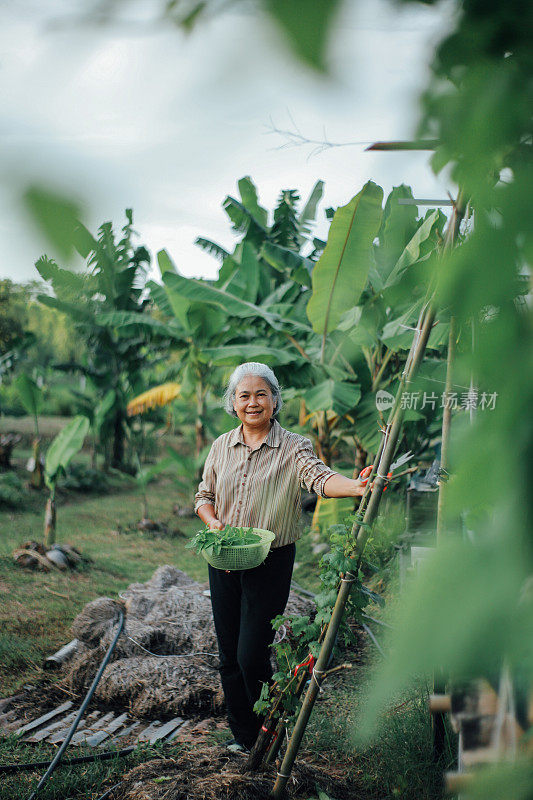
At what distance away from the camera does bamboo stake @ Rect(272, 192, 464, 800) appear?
1557 mm

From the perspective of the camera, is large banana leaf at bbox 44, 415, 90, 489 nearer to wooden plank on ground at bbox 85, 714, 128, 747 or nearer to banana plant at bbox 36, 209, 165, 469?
banana plant at bbox 36, 209, 165, 469

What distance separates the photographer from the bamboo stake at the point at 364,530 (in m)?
1.56

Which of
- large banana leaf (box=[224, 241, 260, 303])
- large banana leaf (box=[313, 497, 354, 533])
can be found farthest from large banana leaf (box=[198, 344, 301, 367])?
large banana leaf (box=[313, 497, 354, 533])

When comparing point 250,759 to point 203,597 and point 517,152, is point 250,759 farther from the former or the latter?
point 517,152

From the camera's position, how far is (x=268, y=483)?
2.35 m

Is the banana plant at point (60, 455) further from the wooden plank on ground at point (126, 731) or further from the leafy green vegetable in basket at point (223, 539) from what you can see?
the leafy green vegetable in basket at point (223, 539)

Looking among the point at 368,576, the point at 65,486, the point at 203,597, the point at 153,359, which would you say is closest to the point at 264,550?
the point at 203,597

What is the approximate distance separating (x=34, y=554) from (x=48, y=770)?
3126 mm

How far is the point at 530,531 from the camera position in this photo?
365mm

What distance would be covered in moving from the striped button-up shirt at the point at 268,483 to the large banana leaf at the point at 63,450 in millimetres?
3511

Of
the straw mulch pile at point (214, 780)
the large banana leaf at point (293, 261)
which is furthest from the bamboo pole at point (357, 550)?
the large banana leaf at point (293, 261)

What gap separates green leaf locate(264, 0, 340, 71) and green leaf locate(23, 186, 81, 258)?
8.4 inches

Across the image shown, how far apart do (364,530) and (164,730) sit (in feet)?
5.65

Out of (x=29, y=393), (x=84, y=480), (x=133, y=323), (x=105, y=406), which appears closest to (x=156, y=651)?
(x=29, y=393)
